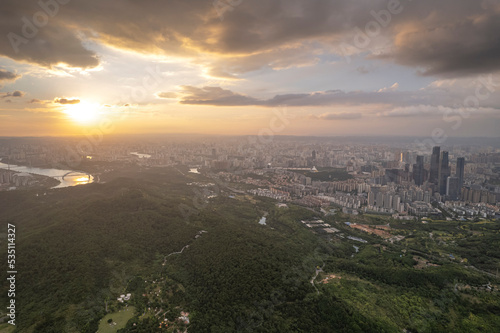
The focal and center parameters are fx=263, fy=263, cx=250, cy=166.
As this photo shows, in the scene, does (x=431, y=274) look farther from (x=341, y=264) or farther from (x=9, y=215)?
(x=9, y=215)

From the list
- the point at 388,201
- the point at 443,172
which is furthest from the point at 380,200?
the point at 443,172

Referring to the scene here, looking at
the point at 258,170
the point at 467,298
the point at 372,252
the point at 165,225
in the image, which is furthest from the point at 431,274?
the point at 258,170

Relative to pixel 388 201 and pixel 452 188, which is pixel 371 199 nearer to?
pixel 388 201

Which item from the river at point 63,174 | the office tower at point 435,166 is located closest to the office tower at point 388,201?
the office tower at point 435,166

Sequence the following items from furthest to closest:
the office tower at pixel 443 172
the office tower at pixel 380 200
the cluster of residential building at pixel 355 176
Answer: the office tower at pixel 443 172 → the cluster of residential building at pixel 355 176 → the office tower at pixel 380 200

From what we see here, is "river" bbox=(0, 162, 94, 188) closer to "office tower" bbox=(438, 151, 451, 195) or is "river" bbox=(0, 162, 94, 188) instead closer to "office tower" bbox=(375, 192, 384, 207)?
"office tower" bbox=(375, 192, 384, 207)

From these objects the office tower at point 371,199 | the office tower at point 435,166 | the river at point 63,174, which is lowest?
the office tower at point 371,199

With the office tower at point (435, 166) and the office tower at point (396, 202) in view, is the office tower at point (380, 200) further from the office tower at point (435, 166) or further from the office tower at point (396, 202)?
the office tower at point (435, 166)
